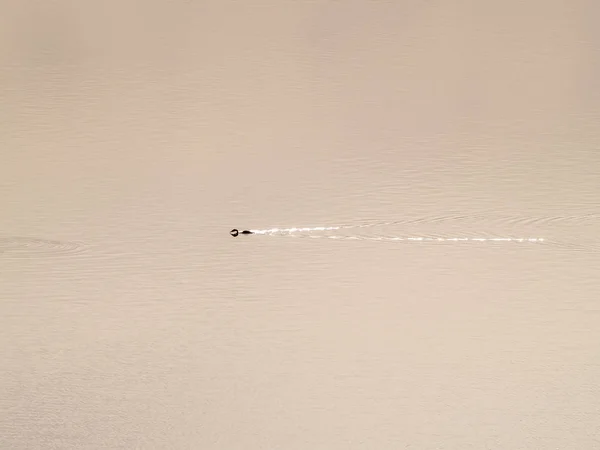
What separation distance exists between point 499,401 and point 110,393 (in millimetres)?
623

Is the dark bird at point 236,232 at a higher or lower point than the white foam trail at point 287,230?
higher

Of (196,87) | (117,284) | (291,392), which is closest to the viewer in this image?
(291,392)

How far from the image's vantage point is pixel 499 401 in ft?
5.46

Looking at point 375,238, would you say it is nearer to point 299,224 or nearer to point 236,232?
point 299,224

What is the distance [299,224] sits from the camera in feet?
5.97

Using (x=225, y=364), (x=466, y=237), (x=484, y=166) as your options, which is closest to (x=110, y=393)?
(x=225, y=364)

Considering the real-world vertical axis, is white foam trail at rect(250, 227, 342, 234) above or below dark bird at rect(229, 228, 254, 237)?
below

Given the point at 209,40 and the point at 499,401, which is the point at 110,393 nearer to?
the point at 499,401

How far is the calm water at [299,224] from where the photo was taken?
1646 millimetres

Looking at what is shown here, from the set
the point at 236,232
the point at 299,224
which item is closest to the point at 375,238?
the point at 299,224

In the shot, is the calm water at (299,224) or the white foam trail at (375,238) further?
the white foam trail at (375,238)

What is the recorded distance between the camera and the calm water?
165cm

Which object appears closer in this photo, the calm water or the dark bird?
the calm water

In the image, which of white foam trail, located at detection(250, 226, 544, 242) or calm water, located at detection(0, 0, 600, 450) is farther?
white foam trail, located at detection(250, 226, 544, 242)
